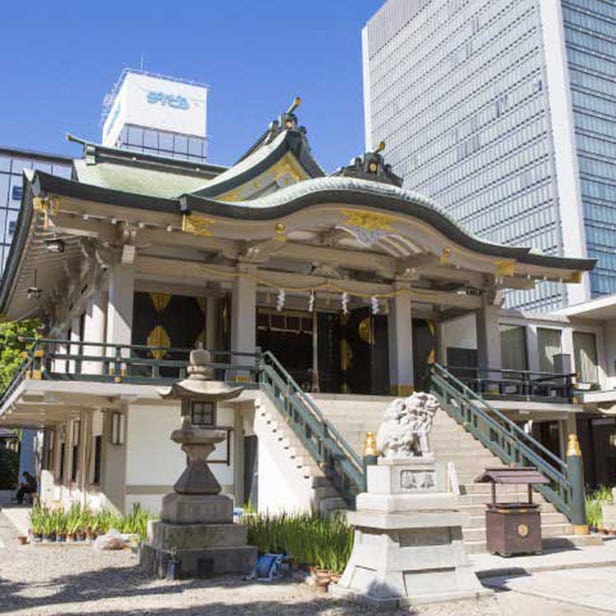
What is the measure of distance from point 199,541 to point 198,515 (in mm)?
429

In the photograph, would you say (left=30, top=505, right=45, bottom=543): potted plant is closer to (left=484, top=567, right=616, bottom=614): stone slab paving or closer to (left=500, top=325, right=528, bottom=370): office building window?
(left=484, top=567, right=616, bottom=614): stone slab paving

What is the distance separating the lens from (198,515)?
10.8 m

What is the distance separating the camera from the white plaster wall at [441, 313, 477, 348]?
A: 2338 centimetres

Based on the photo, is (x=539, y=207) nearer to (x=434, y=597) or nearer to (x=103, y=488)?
(x=103, y=488)

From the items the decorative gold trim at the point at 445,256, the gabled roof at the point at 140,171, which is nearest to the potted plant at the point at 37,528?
the gabled roof at the point at 140,171

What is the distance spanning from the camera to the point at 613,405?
2144 centimetres

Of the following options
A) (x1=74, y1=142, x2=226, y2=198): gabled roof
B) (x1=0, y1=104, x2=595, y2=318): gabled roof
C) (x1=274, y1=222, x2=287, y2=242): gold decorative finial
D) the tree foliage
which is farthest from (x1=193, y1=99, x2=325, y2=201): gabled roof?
the tree foliage

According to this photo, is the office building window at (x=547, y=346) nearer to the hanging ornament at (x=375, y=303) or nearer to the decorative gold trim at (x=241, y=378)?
the hanging ornament at (x=375, y=303)

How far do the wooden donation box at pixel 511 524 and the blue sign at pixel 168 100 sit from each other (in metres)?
93.9

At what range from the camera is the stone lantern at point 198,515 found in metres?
10.3

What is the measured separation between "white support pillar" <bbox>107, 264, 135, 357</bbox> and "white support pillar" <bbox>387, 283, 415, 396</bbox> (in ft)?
23.4

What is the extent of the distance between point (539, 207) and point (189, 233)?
7529 centimetres

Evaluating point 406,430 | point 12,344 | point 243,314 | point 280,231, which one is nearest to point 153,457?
point 243,314

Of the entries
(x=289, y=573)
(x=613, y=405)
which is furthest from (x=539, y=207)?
(x=289, y=573)
